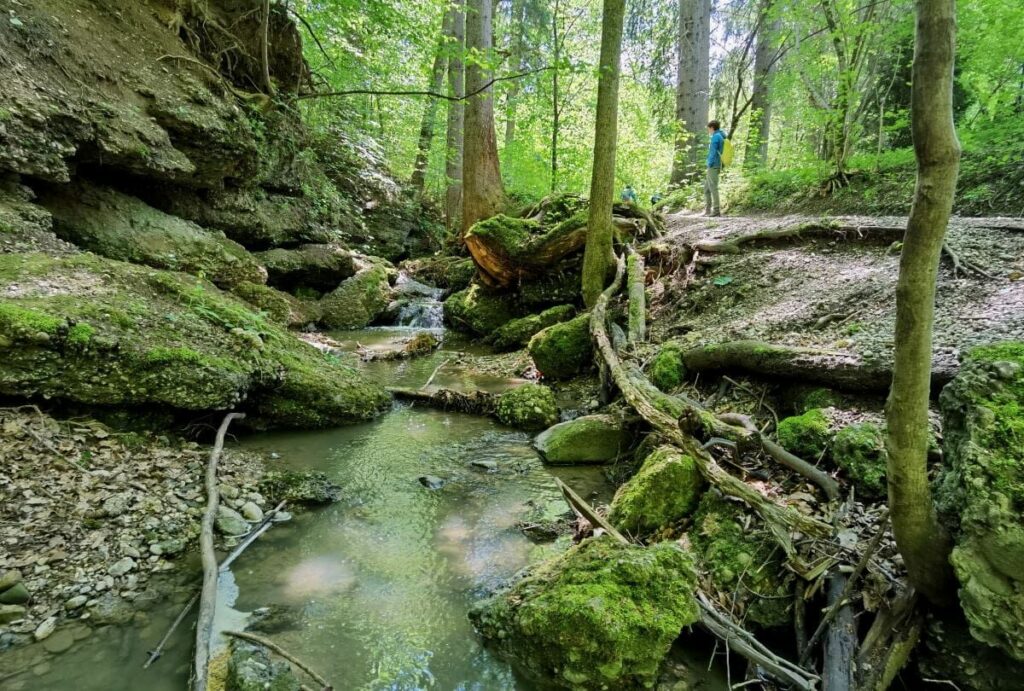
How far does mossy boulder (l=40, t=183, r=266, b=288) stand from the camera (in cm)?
677

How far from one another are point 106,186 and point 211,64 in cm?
344

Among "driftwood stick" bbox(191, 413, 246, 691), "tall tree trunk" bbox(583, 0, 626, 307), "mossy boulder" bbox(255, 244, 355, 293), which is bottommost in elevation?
"driftwood stick" bbox(191, 413, 246, 691)

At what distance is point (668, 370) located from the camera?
540cm

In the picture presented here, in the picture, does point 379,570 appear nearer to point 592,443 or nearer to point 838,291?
point 592,443

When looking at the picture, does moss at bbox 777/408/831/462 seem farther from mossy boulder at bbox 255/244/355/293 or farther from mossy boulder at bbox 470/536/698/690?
mossy boulder at bbox 255/244/355/293

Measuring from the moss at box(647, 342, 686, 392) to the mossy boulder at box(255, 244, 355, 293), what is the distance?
27.4ft

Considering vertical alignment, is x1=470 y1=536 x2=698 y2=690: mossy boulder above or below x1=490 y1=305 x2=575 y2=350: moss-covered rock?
below

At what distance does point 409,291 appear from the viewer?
42.5 ft

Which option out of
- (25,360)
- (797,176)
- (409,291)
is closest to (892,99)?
(797,176)

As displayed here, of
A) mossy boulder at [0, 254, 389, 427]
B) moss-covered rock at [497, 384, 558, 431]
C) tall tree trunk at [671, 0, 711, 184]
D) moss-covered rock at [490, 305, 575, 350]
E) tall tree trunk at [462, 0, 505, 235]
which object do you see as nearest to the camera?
mossy boulder at [0, 254, 389, 427]

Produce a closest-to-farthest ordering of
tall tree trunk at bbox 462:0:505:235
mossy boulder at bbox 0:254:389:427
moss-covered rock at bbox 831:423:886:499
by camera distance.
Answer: moss-covered rock at bbox 831:423:886:499 → mossy boulder at bbox 0:254:389:427 → tall tree trunk at bbox 462:0:505:235

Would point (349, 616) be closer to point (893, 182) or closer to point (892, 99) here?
point (893, 182)

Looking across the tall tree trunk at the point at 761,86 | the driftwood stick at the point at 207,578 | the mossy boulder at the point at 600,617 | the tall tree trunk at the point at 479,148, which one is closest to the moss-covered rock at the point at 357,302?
the tall tree trunk at the point at 479,148

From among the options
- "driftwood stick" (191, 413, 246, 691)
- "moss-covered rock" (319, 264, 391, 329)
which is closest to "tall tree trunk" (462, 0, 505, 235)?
"moss-covered rock" (319, 264, 391, 329)
